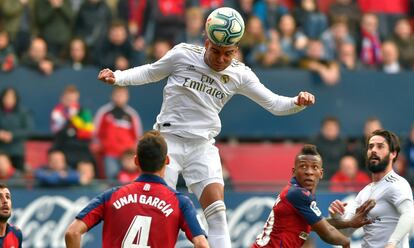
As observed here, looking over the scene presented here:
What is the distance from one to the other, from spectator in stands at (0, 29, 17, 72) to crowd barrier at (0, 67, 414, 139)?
15 centimetres

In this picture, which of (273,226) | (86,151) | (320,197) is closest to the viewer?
(273,226)

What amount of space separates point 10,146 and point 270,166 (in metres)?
4.63

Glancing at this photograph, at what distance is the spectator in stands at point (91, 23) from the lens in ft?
71.5

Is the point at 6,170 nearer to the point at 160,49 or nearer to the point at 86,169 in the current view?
the point at 86,169

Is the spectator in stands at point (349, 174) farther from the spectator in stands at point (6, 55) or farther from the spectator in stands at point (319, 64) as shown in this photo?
the spectator in stands at point (6, 55)

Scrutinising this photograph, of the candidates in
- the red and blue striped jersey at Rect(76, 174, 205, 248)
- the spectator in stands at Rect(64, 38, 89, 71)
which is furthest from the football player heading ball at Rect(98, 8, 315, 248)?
the spectator in stands at Rect(64, 38, 89, 71)

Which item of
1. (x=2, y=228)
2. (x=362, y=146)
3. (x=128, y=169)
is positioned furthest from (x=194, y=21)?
(x=2, y=228)

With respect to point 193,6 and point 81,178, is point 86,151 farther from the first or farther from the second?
point 193,6

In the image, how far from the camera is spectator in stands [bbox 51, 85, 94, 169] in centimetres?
2025

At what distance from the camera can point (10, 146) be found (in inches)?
796

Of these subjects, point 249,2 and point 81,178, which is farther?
point 249,2

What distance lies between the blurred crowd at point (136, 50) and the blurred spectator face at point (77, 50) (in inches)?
0.8

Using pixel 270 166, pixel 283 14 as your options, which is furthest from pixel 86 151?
pixel 283 14

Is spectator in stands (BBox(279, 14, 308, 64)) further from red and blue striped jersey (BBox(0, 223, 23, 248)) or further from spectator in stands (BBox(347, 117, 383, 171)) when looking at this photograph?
red and blue striped jersey (BBox(0, 223, 23, 248))
